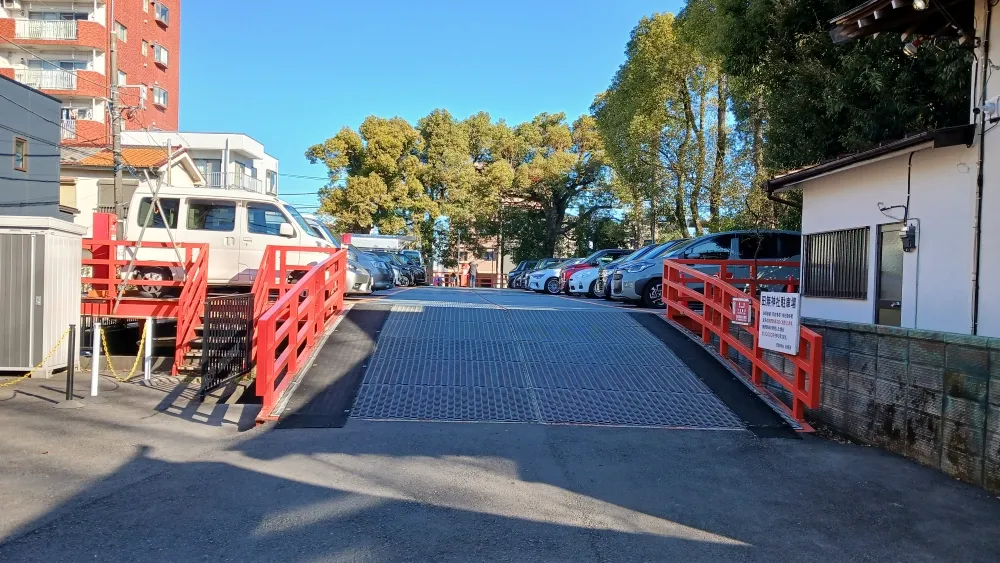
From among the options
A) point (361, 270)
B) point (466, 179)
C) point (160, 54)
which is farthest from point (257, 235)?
point (160, 54)

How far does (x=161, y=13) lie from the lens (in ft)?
128

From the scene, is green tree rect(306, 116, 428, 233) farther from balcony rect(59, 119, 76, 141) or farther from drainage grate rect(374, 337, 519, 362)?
drainage grate rect(374, 337, 519, 362)

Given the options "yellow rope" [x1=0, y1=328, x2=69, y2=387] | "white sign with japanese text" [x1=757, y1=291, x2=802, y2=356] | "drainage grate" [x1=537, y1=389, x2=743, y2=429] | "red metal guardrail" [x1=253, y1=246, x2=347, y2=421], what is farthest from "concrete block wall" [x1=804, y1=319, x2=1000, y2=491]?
"yellow rope" [x1=0, y1=328, x2=69, y2=387]

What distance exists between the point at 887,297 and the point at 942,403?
12.1 ft

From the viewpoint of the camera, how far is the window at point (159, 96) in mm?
39031

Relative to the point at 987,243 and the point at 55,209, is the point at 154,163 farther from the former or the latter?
the point at 987,243

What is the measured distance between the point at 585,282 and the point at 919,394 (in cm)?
1549

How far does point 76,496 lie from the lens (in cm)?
505

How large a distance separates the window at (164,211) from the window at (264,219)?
132 cm

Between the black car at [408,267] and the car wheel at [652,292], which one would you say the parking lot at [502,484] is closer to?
the car wheel at [652,292]

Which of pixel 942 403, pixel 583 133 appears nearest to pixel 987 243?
pixel 942 403

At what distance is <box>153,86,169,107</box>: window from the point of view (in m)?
39.0

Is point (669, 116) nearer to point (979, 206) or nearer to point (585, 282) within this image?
point (585, 282)

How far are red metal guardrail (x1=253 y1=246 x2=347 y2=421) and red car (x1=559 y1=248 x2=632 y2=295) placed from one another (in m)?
12.6
